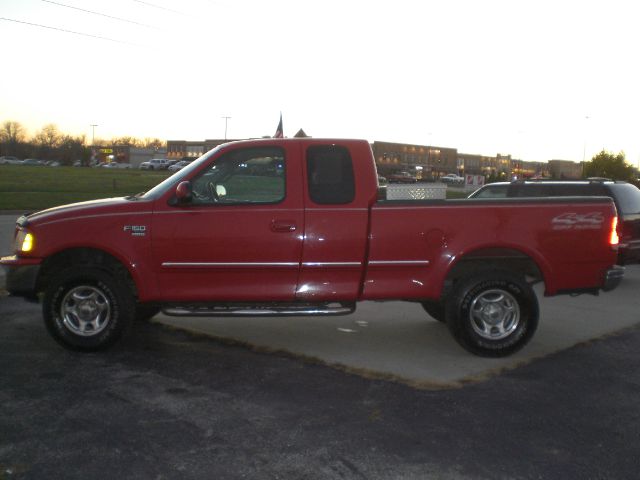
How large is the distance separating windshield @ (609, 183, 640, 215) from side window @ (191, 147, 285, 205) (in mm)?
6627

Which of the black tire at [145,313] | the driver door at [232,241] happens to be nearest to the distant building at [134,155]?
the black tire at [145,313]

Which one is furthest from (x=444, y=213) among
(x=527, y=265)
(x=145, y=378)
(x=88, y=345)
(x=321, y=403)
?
(x=88, y=345)

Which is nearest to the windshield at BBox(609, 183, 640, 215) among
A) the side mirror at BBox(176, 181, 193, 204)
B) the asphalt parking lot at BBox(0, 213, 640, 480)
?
the asphalt parking lot at BBox(0, 213, 640, 480)

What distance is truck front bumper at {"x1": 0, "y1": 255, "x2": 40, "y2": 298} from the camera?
5965 mm

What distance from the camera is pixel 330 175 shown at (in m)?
6.07

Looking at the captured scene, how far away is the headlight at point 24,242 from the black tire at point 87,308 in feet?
1.24

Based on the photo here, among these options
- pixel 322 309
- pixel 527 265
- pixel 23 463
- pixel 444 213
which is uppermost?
pixel 444 213

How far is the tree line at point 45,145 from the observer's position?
12781cm

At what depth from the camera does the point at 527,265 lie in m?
6.35

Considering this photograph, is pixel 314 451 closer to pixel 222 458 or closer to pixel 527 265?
pixel 222 458

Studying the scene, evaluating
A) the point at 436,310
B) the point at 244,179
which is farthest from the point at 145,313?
the point at 436,310

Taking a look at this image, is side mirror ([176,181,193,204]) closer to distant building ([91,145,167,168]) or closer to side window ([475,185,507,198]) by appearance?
side window ([475,185,507,198])

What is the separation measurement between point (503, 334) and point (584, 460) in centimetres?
230

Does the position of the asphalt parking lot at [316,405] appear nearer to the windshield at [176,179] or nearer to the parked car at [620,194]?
the windshield at [176,179]
